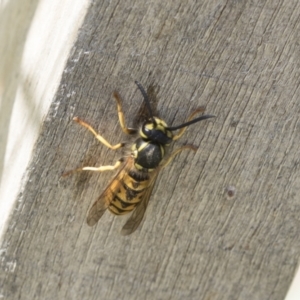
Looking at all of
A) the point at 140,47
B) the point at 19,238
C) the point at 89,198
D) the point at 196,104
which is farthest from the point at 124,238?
the point at 140,47

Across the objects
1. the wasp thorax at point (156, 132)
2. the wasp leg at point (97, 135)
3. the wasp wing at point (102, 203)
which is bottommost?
Answer: the wasp wing at point (102, 203)

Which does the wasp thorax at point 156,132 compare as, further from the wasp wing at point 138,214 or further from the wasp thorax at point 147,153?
the wasp wing at point 138,214

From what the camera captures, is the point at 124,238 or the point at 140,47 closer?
the point at 140,47

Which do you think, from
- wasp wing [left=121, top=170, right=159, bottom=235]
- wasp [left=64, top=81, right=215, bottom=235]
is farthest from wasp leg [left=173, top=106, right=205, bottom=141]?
wasp wing [left=121, top=170, right=159, bottom=235]

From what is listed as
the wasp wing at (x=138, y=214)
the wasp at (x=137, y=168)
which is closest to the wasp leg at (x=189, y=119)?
the wasp at (x=137, y=168)

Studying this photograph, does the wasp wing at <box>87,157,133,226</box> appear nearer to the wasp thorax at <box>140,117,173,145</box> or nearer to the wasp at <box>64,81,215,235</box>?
the wasp at <box>64,81,215,235</box>

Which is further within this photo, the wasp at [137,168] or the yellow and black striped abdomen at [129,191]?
the yellow and black striped abdomen at [129,191]

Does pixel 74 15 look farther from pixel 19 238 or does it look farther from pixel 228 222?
pixel 228 222
